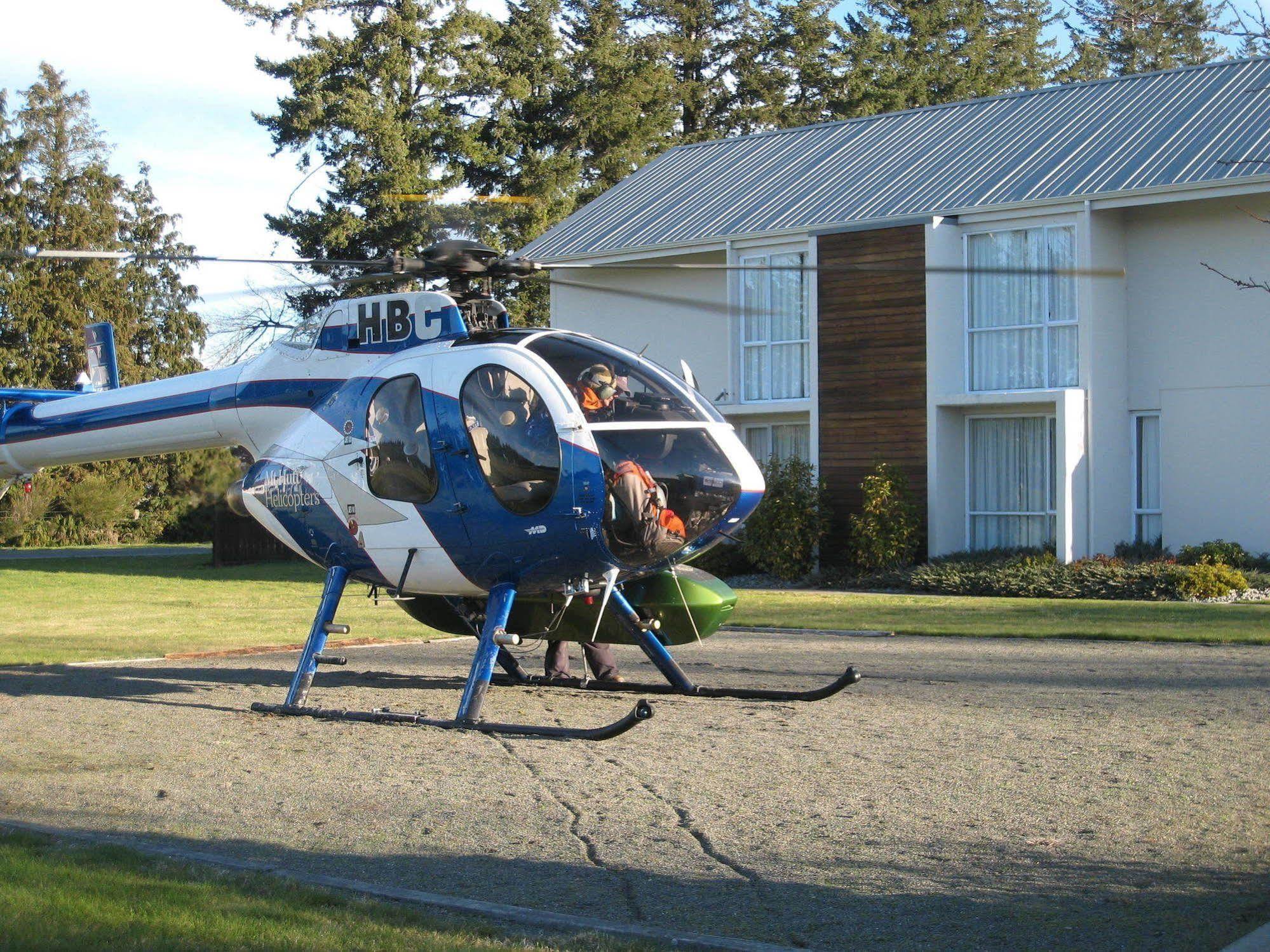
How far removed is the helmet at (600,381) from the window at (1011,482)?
1600 centimetres

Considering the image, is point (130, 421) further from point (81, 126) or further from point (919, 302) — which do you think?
point (81, 126)

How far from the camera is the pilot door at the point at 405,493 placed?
10227 millimetres

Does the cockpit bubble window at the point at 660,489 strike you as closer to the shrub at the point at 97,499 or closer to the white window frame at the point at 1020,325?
the white window frame at the point at 1020,325

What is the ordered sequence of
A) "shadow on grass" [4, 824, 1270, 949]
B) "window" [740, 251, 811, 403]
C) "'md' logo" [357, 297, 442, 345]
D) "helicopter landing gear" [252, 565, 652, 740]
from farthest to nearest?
1. "window" [740, 251, 811, 403]
2. "'md' logo" [357, 297, 442, 345]
3. "helicopter landing gear" [252, 565, 652, 740]
4. "shadow on grass" [4, 824, 1270, 949]

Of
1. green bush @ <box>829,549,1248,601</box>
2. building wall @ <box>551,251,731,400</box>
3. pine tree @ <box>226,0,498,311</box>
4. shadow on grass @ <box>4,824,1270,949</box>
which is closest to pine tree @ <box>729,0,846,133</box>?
pine tree @ <box>226,0,498,311</box>

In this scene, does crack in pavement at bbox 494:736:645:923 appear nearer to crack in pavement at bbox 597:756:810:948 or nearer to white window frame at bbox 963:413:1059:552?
crack in pavement at bbox 597:756:810:948

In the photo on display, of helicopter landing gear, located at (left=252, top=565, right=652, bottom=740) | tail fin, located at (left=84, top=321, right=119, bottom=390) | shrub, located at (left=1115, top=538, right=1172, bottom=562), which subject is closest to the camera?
helicopter landing gear, located at (left=252, top=565, right=652, bottom=740)

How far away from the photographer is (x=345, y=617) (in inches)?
771

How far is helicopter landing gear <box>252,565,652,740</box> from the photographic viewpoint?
9117 mm

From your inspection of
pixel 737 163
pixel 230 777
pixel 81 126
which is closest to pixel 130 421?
pixel 230 777

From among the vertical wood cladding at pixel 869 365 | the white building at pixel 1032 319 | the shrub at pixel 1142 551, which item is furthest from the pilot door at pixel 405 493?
the shrub at pixel 1142 551

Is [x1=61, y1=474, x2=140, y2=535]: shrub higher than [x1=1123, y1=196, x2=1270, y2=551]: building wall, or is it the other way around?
[x1=1123, y1=196, x2=1270, y2=551]: building wall

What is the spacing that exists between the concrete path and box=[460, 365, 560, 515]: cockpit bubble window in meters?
29.1

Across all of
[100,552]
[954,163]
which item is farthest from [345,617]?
[100,552]
